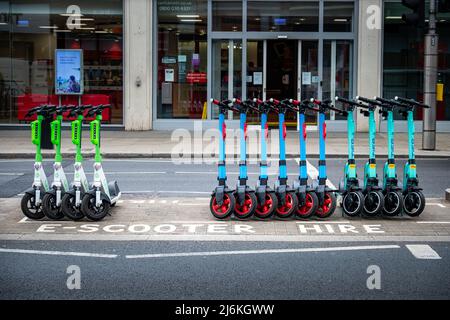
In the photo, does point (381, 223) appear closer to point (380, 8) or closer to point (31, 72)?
point (380, 8)

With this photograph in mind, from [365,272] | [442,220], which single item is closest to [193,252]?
[365,272]

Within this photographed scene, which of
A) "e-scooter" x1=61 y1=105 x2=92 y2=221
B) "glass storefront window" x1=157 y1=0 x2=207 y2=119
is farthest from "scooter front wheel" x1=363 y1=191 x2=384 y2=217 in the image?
"glass storefront window" x1=157 y1=0 x2=207 y2=119

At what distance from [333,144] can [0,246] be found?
13447 millimetres

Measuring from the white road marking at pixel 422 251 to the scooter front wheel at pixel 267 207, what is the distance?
6.25 ft

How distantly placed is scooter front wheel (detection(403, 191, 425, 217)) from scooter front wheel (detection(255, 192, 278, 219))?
175 cm

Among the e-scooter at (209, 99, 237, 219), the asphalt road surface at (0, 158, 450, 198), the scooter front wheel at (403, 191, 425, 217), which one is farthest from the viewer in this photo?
the asphalt road surface at (0, 158, 450, 198)

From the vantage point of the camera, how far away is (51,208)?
1004cm

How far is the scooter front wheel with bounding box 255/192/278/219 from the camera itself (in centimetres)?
999

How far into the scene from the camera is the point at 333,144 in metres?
21.0

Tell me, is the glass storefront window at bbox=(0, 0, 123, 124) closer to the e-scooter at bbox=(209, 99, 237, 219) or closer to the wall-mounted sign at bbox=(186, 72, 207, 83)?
the wall-mounted sign at bbox=(186, 72, 207, 83)

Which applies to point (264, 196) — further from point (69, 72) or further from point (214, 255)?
point (69, 72)

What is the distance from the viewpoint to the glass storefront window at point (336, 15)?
24.8 metres

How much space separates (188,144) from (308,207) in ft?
36.4

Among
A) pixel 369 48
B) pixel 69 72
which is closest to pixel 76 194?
pixel 69 72
